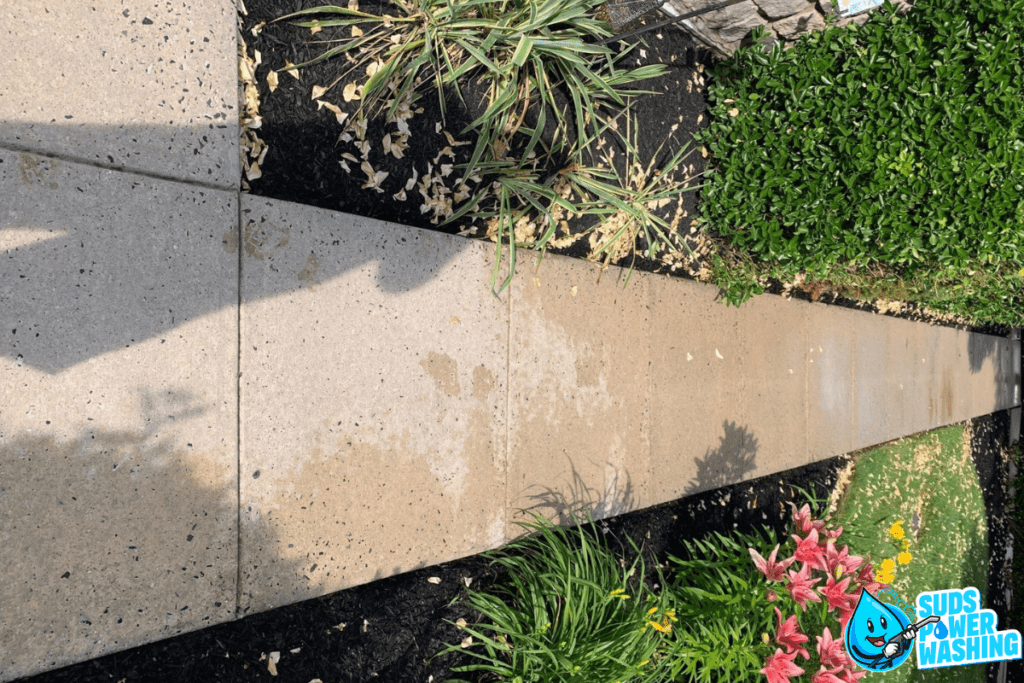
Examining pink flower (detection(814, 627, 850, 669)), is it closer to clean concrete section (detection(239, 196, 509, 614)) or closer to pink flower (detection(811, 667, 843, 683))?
pink flower (detection(811, 667, 843, 683))

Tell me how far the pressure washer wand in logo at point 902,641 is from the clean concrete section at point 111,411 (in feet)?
8.99

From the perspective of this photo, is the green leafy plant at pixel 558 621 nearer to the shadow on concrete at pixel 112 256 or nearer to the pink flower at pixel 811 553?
the pink flower at pixel 811 553

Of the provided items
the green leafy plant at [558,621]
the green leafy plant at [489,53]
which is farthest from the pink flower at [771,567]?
the green leafy plant at [489,53]

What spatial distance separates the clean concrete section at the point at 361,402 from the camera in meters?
2.28

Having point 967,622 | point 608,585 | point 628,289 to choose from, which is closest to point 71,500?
point 608,585

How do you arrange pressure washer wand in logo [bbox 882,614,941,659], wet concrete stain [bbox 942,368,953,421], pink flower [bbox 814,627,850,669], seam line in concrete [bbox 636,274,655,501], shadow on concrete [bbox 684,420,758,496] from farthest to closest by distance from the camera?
wet concrete stain [bbox 942,368,953,421] → shadow on concrete [bbox 684,420,758,496] → seam line in concrete [bbox 636,274,655,501] → pink flower [bbox 814,627,850,669] → pressure washer wand in logo [bbox 882,614,941,659]

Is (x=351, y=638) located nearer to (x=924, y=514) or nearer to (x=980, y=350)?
(x=924, y=514)

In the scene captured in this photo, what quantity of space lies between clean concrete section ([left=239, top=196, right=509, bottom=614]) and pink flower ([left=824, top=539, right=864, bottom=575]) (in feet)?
5.37

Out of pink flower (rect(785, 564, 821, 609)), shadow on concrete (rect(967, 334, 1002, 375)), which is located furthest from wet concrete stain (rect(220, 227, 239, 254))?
shadow on concrete (rect(967, 334, 1002, 375))

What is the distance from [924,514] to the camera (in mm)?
5758

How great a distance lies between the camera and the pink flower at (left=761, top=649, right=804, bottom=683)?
8.94ft

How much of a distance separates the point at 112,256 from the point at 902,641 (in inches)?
139

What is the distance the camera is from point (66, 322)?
1.91 m

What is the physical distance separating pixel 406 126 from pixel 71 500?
1.85 m
